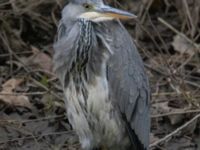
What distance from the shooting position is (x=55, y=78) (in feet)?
20.7

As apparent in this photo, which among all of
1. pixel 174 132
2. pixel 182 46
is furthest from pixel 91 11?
pixel 182 46

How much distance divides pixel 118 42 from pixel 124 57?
100 mm

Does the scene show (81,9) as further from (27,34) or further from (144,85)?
(27,34)

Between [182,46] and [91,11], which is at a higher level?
[91,11]

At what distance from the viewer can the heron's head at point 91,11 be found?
4535 millimetres

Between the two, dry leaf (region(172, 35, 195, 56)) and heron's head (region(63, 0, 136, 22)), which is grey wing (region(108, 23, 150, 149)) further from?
dry leaf (region(172, 35, 195, 56))

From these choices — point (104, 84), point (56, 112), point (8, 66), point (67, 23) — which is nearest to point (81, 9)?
point (67, 23)

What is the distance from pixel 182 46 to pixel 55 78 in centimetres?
132

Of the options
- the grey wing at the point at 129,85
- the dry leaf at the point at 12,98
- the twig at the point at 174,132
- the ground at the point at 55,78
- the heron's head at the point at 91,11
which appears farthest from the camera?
the dry leaf at the point at 12,98

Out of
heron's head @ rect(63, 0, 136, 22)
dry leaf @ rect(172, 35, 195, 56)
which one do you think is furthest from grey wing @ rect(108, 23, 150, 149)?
dry leaf @ rect(172, 35, 195, 56)

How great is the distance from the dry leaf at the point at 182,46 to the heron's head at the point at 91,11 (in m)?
2.30

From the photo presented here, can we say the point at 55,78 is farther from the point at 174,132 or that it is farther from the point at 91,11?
the point at 91,11

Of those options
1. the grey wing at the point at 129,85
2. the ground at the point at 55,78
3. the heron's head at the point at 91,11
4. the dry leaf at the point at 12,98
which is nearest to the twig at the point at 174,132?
the ground at the point at 55,78

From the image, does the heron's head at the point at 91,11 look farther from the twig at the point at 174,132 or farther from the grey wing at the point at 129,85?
the twig at the point at 174,132
